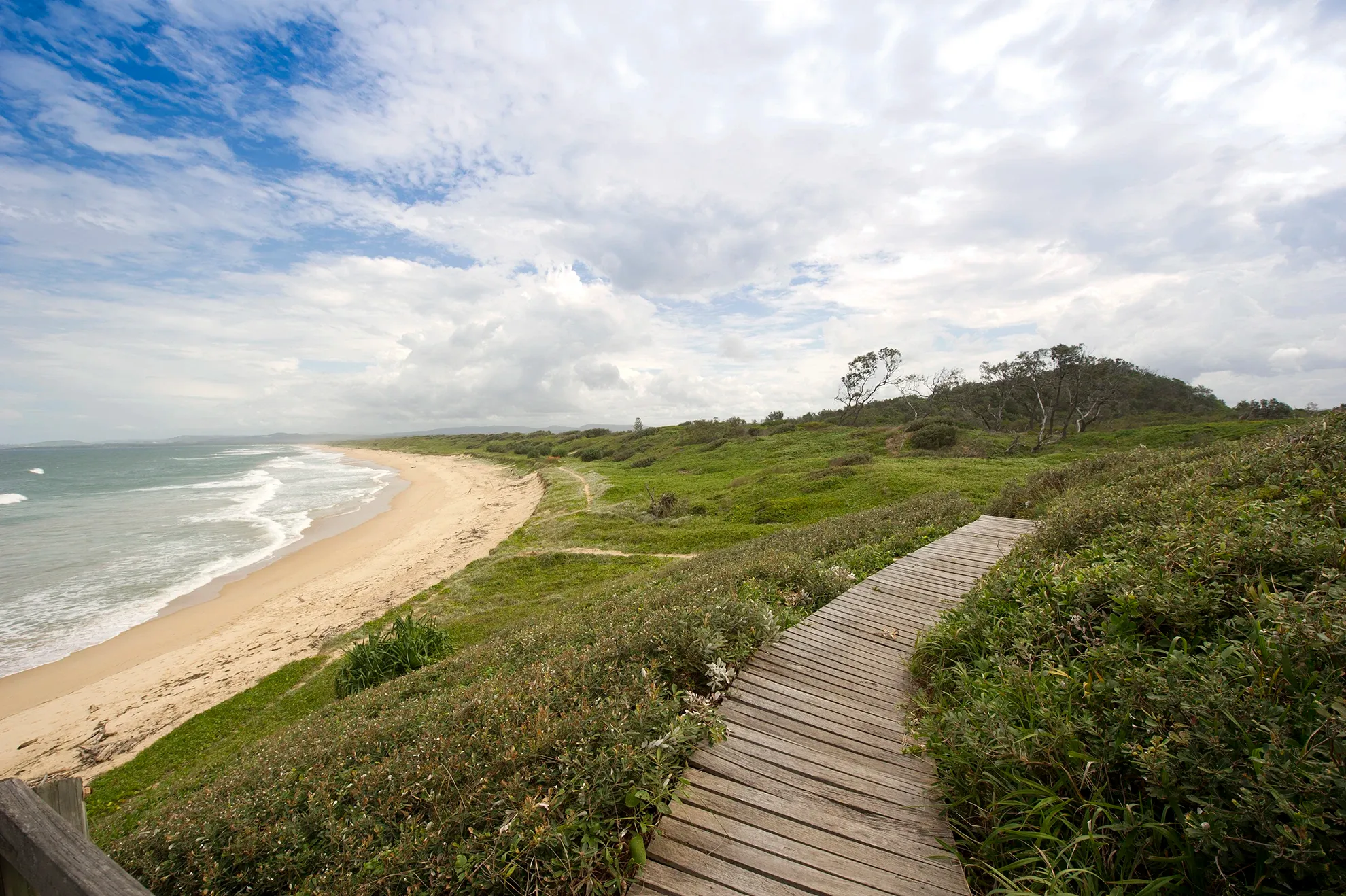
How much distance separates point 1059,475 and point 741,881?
14375mm

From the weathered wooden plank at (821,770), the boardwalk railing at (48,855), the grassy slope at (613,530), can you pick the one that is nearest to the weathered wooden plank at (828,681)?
the weathered wooden plank at (821,770)

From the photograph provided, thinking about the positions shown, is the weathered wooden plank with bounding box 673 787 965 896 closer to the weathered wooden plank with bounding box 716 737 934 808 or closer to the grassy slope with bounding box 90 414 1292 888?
the weathered wooden plank with bounding box 716 737 934 808

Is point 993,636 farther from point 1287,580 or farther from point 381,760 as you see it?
point 381,760

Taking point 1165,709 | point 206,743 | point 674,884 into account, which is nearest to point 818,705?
point 674,884

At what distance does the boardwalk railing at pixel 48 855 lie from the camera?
1.73 m

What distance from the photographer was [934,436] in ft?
107

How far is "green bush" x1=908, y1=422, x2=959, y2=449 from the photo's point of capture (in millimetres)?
32312

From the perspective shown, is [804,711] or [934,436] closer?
[804,711]

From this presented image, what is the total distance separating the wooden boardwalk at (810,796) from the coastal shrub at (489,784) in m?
0.22

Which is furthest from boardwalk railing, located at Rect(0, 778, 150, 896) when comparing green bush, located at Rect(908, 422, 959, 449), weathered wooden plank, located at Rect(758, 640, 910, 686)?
green bush, located at Rect(908, 422, 959, 449)

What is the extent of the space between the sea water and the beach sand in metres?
1.59

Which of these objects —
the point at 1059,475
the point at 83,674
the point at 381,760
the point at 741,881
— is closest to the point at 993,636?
the point at 741,881

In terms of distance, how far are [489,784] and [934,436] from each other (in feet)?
111

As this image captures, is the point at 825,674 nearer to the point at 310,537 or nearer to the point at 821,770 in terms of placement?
the point at 821,770
